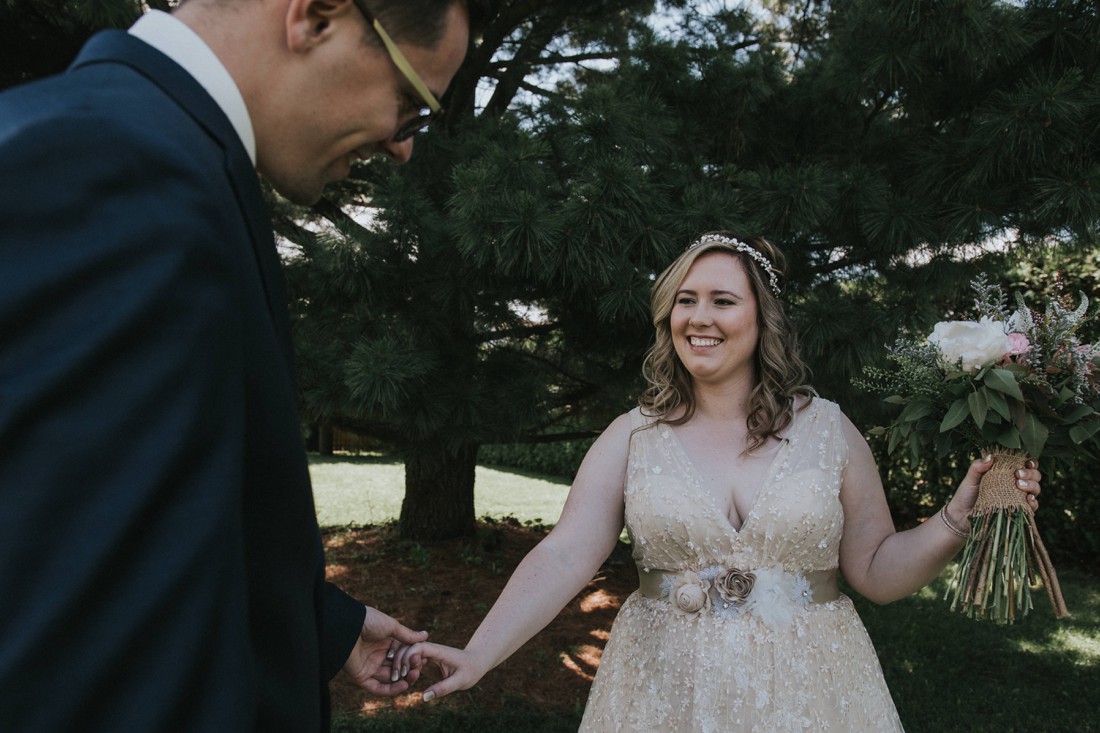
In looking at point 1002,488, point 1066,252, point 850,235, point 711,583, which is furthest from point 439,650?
point 1066,252

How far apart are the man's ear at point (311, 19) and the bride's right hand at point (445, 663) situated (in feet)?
5.29

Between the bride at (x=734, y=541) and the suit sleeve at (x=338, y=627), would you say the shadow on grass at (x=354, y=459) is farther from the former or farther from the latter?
the suit sleeve at (x=338, y=627)

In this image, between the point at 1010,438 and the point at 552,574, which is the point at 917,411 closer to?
the point at 1010,438

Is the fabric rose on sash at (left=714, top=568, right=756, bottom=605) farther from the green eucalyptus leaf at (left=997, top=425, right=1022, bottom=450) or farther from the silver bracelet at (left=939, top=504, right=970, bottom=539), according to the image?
the green eucalyptus leaf at (left=997, top=425, right=1022, bottom=450)

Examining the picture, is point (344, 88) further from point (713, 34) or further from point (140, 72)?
point (713, 34)

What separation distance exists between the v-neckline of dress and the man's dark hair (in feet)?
6.23

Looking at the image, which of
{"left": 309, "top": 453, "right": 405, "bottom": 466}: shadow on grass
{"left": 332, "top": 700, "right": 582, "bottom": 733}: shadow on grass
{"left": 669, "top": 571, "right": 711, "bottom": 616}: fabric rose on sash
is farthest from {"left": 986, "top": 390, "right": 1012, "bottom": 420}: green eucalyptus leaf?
{"left": 309, "top": 453, "right": 405, "bottom": 466}: shadow on grass

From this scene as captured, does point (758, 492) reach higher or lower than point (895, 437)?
lower

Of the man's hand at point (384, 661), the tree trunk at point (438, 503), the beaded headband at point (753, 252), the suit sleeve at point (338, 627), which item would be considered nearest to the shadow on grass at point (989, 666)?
the beaded headband at point (753, 252)

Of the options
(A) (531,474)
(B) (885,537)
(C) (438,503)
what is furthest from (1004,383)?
(A) (531,474)

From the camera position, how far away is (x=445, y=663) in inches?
87.0

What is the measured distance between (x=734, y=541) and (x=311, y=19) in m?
2.13

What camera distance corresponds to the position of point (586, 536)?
2.66 meters

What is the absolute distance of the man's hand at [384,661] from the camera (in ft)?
6.60
